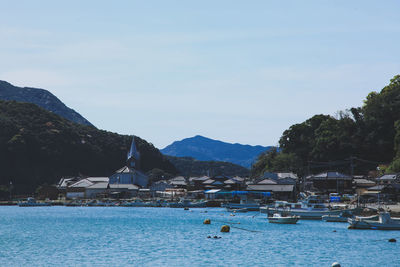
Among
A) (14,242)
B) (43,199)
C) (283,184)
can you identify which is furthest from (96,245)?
(43,199)

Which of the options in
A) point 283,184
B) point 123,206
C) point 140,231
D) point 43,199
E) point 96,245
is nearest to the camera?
point 96,245

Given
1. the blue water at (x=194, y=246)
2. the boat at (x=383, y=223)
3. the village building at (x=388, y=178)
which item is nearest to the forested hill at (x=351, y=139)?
the village building at (x=388, y=178)

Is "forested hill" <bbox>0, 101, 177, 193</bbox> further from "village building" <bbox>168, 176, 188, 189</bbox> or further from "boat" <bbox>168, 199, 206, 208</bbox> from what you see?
"boat" <bbox>168, 199, 206, 208</bbox>

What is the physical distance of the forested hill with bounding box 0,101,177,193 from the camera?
151250 millimetres

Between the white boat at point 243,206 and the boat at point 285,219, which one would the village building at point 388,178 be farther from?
the boat at point 285,219

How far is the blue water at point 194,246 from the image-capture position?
38.5 m

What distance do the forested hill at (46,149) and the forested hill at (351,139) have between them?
64390mm

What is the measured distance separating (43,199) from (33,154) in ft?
78.8

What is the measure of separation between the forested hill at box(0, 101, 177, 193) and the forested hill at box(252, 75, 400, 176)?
64390mm

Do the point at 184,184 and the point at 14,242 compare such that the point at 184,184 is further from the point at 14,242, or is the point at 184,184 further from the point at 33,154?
the point at 14,242

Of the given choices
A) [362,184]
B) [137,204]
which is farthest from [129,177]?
[362,184]

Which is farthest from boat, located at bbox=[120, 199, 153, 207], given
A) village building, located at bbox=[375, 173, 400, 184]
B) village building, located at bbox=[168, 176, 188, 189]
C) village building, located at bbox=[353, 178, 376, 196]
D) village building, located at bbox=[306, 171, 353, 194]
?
village building, located at bbox=[375, 173, 400, 184]

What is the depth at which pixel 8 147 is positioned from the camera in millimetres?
152125

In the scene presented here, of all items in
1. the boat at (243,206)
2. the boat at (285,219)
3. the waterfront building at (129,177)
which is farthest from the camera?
the waterfront building at (129,177)
